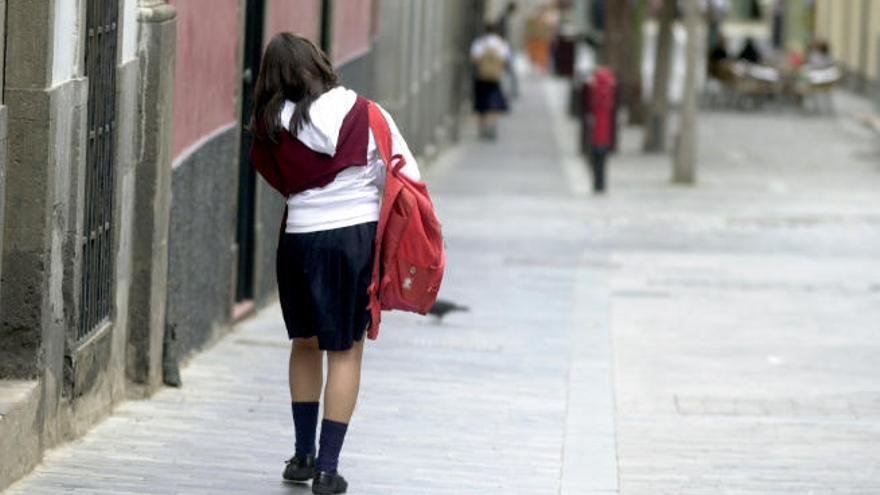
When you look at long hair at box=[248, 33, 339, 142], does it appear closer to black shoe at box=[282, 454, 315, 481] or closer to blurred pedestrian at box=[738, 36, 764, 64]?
black shoe at box=[282, 454, 315, 481]

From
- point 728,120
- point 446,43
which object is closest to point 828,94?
point 728,120

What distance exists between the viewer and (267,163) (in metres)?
7.68

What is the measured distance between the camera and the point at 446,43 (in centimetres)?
3641

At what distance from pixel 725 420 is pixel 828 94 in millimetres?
34353

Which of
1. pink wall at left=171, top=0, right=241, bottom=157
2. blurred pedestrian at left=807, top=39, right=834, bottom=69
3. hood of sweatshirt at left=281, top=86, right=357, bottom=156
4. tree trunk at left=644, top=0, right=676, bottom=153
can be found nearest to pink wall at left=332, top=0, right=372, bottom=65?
pink wall at left=171, top=0, right=241, bottom=157

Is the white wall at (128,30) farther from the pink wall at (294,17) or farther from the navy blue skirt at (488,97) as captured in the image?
the navy blue skirt at (488,97)

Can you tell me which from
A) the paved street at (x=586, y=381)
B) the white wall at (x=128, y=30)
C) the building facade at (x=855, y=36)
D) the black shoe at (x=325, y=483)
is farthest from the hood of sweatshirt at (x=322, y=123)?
the building facade at (x=855, y=36)

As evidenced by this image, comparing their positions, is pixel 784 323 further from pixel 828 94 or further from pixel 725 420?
pixel 828 94

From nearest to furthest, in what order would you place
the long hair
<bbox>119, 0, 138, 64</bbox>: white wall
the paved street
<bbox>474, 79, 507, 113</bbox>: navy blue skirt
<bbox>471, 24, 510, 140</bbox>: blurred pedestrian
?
the long hair
the paved street
<bbox>119, 0, 138, 64</bbox>: white wall
<bbox>474, 79, 507, 113</bbox>: navy blue skirt
<bbox>471, 24, 510, 140</bbox>: blurred pedestrian

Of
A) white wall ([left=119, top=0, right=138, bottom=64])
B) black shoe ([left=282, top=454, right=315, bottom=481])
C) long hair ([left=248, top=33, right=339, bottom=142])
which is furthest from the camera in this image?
white wall ([left=119, top=0, right=138, bottom=64])

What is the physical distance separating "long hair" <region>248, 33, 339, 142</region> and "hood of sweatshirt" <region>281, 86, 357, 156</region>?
2 centimetres

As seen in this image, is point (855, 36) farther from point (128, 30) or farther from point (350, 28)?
point (128, 30)

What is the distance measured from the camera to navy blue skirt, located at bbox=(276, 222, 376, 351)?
7523mm

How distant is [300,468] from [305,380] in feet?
1.00
